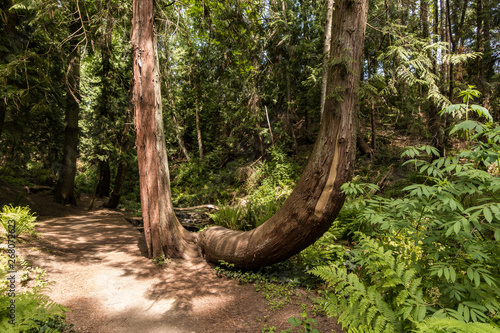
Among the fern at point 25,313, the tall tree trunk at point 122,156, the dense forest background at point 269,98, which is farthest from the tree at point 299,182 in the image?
the tall tree trunk at point 122,156

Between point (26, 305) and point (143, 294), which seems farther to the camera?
point (143, 294)

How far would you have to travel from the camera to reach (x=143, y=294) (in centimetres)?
390

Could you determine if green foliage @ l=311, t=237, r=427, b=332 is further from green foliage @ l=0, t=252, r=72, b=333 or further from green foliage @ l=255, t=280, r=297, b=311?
green foliage @ l=0, t=252, r=72, b=333

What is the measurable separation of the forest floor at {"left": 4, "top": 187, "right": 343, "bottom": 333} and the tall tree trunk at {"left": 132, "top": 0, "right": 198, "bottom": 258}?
0.63 metres

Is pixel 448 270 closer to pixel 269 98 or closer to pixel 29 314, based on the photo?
pixel 29 314

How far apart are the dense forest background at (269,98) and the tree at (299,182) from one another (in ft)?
1.09

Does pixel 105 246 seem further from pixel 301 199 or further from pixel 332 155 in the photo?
pixel 332 155

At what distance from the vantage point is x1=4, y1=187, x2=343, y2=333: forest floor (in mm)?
3176

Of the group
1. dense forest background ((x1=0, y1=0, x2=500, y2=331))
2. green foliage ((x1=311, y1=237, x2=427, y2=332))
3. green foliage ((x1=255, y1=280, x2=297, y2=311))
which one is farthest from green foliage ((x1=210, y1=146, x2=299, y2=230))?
green foliage ((x1=311, y1=237, x2=427, y2=332))

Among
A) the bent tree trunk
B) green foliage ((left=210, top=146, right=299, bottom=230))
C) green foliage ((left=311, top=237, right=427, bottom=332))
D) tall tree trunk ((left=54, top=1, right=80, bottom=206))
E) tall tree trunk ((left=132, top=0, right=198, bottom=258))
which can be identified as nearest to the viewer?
green foliage ((left=311, top=237, right=427, bottom=332))

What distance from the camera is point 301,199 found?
3.70 meters

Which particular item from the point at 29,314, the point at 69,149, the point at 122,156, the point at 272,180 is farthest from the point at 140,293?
the point at 69,149

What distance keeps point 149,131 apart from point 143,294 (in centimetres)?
312

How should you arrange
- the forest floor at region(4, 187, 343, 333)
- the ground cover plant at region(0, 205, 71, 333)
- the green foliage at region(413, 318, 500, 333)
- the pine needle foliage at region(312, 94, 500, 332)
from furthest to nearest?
the forest floor at region(4, 187, 343, 333) → the ground cover plant at region(0, 205, 71, 333) → the pine needle foliage at region(312, 94, 500, 332) → the green foliage at region(413, 318, 500, 333)
